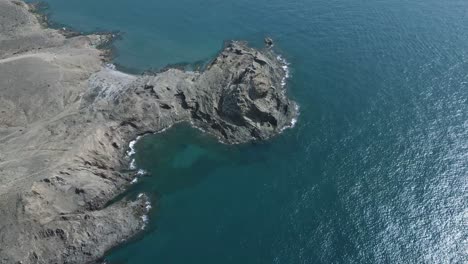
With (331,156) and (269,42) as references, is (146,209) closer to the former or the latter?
(331,156)

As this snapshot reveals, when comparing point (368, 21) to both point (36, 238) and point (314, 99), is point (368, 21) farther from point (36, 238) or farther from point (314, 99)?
point (36, 238)

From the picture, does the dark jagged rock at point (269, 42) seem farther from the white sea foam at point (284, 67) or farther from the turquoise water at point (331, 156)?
the white sea foam at point (284, 67)

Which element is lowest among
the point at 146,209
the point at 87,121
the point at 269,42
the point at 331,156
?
the point at 146,209

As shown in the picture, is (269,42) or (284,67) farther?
(269,42)

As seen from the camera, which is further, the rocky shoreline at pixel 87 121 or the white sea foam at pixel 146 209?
the white sea foam at pixel 146 209

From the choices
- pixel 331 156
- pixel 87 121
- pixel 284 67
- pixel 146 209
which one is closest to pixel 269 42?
pixel 284 67

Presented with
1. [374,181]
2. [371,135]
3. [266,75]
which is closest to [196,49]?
[266,75]

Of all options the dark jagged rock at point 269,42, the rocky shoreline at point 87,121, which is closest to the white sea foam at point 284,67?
the rocky shoreline at point 87,121
